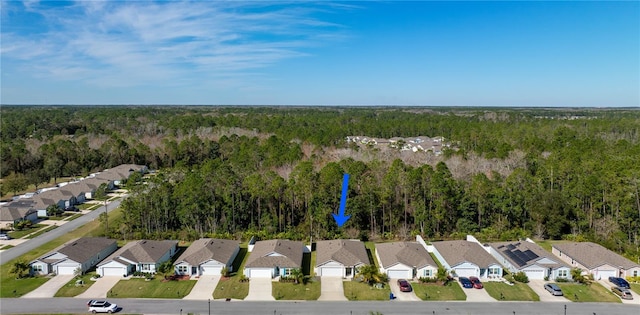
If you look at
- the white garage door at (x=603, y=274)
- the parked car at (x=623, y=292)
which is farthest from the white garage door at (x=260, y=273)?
the white garage door at (x=603, y=274)

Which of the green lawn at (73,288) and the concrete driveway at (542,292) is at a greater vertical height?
the green lawn at (73,288)

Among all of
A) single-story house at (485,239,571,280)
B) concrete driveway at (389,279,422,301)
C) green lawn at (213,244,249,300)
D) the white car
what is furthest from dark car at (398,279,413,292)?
the white car

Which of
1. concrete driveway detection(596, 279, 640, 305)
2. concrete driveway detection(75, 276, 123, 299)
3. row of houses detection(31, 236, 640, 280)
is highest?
row of houses detection(31, 236, 640, 280)

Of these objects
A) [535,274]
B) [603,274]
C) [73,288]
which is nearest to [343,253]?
[535,274]

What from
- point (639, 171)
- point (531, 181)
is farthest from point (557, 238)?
point (639, 171)

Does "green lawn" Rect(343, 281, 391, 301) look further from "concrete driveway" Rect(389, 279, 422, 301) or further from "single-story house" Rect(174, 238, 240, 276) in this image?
"single-story house" Rect(174, 238, 240, 276)

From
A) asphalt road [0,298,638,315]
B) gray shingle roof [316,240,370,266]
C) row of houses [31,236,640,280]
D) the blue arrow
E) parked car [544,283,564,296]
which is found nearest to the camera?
asphalt road [0,298,638,315]

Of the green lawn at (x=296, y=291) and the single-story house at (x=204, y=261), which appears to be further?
the single-story house at (x=204, y=261)

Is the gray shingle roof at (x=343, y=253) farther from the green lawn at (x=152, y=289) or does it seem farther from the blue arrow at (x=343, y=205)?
the green lawn at (x=152, y=289)
